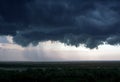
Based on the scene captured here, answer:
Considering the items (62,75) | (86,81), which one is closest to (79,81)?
(86,81)

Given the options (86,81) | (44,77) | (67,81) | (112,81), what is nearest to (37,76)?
(44,77)

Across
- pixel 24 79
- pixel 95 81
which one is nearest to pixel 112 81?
pixel 95 81

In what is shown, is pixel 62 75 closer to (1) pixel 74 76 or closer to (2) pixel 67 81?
(1) pixel 74 76

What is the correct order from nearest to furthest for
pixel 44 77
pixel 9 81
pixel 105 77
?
pixel 9 81
pixel 44 77
pixel 105 77

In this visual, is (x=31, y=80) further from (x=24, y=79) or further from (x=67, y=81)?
(x=67, y=81)

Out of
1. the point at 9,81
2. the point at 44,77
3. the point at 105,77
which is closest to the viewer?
the point at 9,81

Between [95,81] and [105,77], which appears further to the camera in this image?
[105,77]

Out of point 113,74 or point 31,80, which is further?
point 113,74
